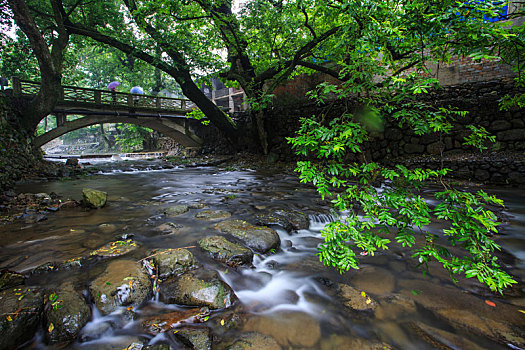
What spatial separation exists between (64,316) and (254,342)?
1.49 metres

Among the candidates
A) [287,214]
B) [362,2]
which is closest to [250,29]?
[287,214]

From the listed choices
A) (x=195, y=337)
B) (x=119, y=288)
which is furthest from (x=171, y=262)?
(x=195, y=337)

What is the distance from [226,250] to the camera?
2918 millimetres

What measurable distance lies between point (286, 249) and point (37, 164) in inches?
455

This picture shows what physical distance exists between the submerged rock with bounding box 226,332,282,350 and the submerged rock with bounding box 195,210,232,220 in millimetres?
2454

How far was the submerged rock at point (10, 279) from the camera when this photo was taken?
2127 millimetres

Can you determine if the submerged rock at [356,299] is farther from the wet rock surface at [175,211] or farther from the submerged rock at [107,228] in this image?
the submerged rock at [107,228]

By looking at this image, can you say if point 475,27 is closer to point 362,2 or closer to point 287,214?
point 362,2

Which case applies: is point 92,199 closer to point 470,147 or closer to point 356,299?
point 356,299

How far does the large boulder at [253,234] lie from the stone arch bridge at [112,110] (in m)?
12.0

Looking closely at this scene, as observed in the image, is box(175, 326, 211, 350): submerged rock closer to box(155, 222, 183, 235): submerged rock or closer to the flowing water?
the flowing water

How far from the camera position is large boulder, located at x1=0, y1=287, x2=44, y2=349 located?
166cm

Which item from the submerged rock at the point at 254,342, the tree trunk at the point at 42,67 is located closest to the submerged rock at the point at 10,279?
the submerged rock at the point at 254,342

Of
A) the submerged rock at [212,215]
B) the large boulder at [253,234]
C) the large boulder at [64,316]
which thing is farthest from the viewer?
the submerged rock at [212,215]
